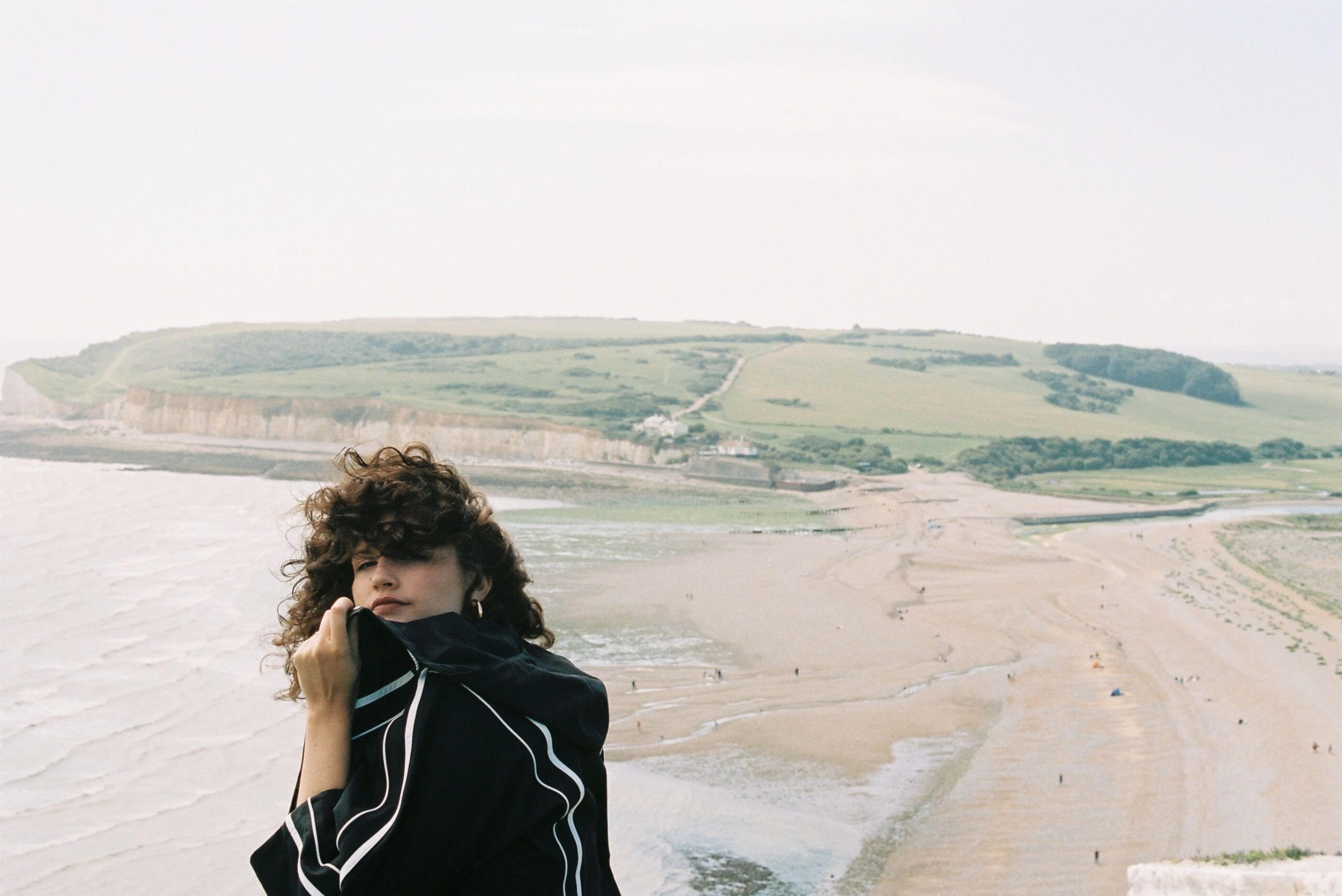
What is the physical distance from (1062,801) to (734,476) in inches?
1767

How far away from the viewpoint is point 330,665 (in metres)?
1.82

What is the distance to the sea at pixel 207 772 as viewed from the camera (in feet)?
42.8

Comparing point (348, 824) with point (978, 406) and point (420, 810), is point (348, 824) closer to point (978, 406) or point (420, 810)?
point (420, 810)

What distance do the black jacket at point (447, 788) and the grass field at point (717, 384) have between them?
6785 centimetres

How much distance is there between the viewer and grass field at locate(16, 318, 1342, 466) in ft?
255

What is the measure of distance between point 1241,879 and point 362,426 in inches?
2596

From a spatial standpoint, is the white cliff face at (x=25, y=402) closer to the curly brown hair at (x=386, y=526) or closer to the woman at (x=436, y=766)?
the curly brown hair at (x=386, y=526)

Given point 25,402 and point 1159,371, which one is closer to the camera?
point 25,402

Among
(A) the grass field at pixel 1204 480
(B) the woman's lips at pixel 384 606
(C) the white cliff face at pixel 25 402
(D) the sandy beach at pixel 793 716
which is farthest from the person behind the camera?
(C) the white cliff face at pixel 25 402

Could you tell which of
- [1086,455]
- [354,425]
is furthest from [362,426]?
[1086,455]

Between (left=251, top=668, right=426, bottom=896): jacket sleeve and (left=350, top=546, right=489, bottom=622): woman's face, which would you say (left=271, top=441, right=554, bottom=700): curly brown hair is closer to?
(left=350, top=546, right=489, bottom=622): woman's face

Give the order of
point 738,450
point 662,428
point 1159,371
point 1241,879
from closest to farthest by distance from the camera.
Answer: point 1241,879
point 738,450
point 662,428
point 1159,371

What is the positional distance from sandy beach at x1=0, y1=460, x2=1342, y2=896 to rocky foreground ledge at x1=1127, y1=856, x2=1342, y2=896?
278cm

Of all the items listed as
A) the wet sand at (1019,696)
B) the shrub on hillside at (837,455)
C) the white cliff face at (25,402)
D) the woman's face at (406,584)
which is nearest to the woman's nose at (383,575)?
the woman's face at (406,584)
